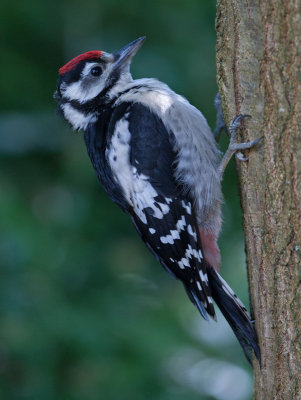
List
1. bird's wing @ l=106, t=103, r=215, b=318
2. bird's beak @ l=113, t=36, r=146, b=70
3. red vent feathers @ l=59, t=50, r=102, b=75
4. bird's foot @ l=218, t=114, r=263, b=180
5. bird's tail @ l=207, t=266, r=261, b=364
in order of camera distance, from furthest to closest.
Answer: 1. bird's beak @ l=113, t=36, r=146, b=70
2. red vent feathers @ l=59, t=50, r=102, b=75
3. bird's wing @ l=106, t=103, r=215, b=318
4. bird's tail @ l=207, t=266, r=261, b=364
5. bird's foot @ l=218, t=114, r=263, b=180

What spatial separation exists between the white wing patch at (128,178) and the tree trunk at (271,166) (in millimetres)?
654

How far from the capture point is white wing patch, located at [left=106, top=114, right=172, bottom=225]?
2807 millimetres

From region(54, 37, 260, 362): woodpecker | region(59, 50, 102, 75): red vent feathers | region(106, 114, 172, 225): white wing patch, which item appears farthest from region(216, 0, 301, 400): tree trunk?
region(59, 50, 102, 75): red vent feathers

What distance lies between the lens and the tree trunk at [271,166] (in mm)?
1889

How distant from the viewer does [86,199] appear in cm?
458

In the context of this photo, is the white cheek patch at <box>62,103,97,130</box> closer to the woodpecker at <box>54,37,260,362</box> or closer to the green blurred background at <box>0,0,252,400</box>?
the woodpecker at <box>54,37,260,362</box>

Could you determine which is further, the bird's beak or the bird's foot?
the bird's beak

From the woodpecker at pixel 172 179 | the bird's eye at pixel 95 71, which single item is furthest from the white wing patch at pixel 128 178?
the bird's eye at pixel 95 71

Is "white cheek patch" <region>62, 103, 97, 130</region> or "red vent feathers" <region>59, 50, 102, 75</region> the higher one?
"red vent feathers" <region>59, 50, 102, 75</region>

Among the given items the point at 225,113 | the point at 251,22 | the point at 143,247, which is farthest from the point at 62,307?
the point at 251,22

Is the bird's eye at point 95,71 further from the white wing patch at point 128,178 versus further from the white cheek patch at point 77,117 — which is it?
the white wing patch at point 128,178

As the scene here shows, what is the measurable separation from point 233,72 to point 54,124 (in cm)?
280

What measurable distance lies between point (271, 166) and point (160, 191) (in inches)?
34.2

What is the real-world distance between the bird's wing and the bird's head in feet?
1.40
